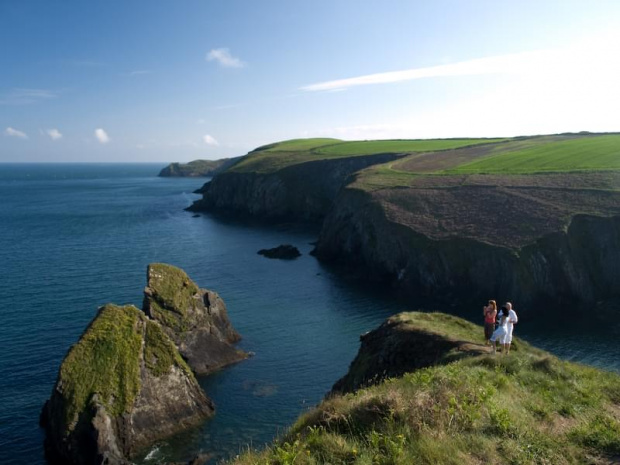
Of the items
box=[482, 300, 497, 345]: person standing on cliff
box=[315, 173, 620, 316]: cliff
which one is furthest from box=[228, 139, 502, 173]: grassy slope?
box=[482, 300, 497, 345]: person standing on cliff

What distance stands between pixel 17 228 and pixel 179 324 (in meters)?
86.1

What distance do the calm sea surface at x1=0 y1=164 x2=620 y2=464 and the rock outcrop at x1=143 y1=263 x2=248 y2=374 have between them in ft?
6.21

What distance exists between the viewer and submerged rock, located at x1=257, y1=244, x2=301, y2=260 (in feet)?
261

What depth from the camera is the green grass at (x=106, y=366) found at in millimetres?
29078

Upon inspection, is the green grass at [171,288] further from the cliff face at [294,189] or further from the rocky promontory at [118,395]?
the cliff face at [294,189]

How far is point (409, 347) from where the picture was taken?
2669cm

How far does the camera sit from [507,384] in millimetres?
15852

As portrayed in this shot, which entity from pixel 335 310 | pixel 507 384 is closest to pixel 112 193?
pixel 335 310

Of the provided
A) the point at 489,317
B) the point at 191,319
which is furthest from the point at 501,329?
the point at 191,319

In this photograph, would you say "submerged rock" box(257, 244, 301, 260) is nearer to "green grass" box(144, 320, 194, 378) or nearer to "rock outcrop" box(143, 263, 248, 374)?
"rock outcrop" box(143, 263, 248, 374)

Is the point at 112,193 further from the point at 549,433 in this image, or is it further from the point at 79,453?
the point at 549,433

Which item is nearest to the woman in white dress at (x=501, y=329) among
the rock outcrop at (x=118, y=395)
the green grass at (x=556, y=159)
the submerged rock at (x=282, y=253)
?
the rock outcrop at (x=118, y=395)

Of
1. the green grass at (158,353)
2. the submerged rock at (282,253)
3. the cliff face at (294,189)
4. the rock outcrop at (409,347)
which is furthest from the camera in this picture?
the cliff face at (294,189)

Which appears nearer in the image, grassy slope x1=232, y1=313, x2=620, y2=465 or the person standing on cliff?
grassy slope x1=232, y1=313, x2=620, y2=465
